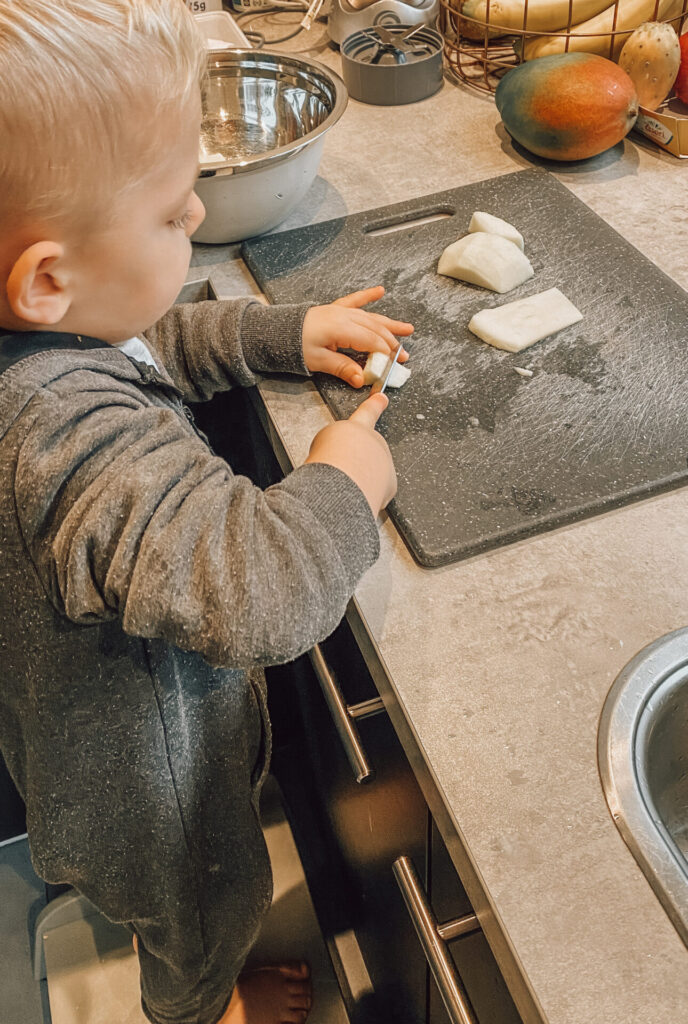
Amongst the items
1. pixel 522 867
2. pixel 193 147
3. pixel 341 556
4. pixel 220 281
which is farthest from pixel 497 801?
pixel 220 281

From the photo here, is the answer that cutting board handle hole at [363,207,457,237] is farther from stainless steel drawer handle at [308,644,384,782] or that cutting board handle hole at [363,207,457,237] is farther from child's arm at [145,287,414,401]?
stainless steel drawer handle at [308,644,384,782]

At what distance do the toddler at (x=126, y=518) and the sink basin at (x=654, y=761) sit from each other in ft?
0.61

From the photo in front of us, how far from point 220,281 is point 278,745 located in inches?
25.1

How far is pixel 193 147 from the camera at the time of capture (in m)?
0.54

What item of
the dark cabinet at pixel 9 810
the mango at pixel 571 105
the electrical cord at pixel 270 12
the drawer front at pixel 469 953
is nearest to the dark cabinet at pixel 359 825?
the drawer front at pixel 469 953

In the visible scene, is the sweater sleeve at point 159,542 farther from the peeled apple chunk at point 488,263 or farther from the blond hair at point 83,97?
the peeled apple chunk at point 488,263

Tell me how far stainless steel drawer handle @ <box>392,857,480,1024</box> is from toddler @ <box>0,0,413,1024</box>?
161mm

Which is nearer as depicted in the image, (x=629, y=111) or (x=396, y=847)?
(x=396, y=847)

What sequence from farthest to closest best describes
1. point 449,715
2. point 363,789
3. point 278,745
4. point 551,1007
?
point 278,745
point 363,789
point 449,715
point 551,1007

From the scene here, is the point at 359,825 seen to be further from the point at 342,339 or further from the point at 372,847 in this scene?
the point at 342,339

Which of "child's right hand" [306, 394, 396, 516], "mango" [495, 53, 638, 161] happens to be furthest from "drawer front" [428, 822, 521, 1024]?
"mango" [495, 53, 638, 161]

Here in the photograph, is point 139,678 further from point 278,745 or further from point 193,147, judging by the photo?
point 278,745

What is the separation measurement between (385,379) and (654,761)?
373mm

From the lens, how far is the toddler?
0.48m
